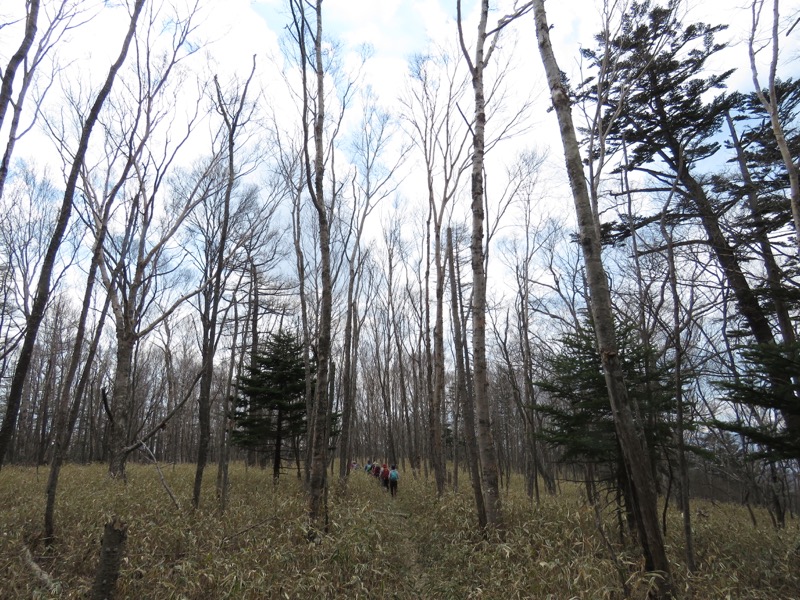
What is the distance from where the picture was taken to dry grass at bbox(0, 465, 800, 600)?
14.0ft

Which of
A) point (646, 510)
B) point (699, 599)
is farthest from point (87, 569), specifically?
point (699, 599)

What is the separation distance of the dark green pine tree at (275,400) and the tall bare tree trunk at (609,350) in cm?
1178

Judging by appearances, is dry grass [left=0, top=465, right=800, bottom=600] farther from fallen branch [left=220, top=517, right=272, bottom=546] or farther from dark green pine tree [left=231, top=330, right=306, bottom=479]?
dark green pine tree [left=231, top=330, right=306, bottom=479]

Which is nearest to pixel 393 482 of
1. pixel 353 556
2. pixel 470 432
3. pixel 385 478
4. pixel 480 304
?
pixel 385 478

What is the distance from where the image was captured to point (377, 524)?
6957 mm

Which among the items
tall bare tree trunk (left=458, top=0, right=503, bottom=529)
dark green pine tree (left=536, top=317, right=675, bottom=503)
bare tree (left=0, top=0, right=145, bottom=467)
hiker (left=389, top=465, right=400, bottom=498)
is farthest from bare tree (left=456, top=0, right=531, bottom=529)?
hiker (left=389, top=465, right=400, bottom=498)

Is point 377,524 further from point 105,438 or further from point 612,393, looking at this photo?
point 105,438

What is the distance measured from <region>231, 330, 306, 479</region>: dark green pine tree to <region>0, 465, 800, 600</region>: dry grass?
5893 millimetres

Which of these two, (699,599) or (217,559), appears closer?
(699,599)

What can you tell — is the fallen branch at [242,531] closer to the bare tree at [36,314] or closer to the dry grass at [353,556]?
the dry grass at [353,556]

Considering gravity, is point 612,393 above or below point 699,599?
above

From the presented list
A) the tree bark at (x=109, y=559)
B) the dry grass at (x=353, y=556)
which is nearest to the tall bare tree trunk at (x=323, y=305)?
the dry grass at (x=353, y=556)

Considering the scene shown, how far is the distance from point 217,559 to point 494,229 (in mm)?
10020

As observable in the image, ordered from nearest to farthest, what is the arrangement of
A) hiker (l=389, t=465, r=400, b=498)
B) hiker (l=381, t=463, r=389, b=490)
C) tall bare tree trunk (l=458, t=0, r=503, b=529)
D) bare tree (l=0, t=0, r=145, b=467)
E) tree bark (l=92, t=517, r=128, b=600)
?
tree bark (l=92, t=517, r=128, b=600)
bare tree (l=0, t=0, r=145, b=467)
tall bare tree trunk (l=458, t=0, r=503, b=529)
hiker (l=389, t=465, r=400, b=498)
hiker (l=381, t=463, r=389, b=490)
